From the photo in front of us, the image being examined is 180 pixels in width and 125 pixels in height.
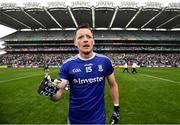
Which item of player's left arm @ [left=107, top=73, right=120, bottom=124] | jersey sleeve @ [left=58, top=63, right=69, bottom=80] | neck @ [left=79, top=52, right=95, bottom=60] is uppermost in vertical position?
neck @ [left=79, top=52, right=95, bottom=60]

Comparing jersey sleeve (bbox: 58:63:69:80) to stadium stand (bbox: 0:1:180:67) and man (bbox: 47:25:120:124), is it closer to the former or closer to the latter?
man (bbox: 47:25:120:124)

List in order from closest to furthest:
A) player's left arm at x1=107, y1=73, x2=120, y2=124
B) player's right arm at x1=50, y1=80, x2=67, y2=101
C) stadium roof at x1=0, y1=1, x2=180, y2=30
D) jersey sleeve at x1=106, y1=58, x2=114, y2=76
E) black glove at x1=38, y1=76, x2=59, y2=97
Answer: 1. black glove at x1=38, y1=76, x2=59, y2=97
2. player's right arm at x1=50, y1=80, x2=67, y2=101
3. jersey sleeve at x1=106, y1=58, x2=114, y2=76
4. player's left arm at x1=107, y1=73, x2=120, y2=124
5. stadium roof at x1=0, y1=1, x2=180, y2=30

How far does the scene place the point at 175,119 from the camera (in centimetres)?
757

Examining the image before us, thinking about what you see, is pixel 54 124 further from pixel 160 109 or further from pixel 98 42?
pixel 98 42

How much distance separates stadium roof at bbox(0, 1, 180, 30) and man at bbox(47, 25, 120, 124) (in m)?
54.2

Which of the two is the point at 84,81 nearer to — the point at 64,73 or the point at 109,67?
the point at 64,73

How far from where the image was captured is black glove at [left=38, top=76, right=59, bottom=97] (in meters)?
3.25

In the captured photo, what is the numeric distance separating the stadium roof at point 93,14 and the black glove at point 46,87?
54.6m

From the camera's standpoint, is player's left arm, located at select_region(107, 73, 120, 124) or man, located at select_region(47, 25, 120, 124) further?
player's left arm, located at select_region(107, 73, 120, 124)

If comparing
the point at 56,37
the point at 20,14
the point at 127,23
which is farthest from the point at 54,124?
the point at 56,37

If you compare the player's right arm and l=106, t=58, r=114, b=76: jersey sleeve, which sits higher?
l=106, t=58, r=114, b=76: jersey sleeve

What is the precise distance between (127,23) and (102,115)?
70.1m

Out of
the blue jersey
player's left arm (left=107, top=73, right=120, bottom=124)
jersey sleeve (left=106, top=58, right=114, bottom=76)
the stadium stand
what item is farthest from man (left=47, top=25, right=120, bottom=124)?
the stadium stand

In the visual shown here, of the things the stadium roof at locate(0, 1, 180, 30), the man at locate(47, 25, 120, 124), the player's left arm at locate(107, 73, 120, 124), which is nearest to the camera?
the man at locate(47, 25, 120, 124)
